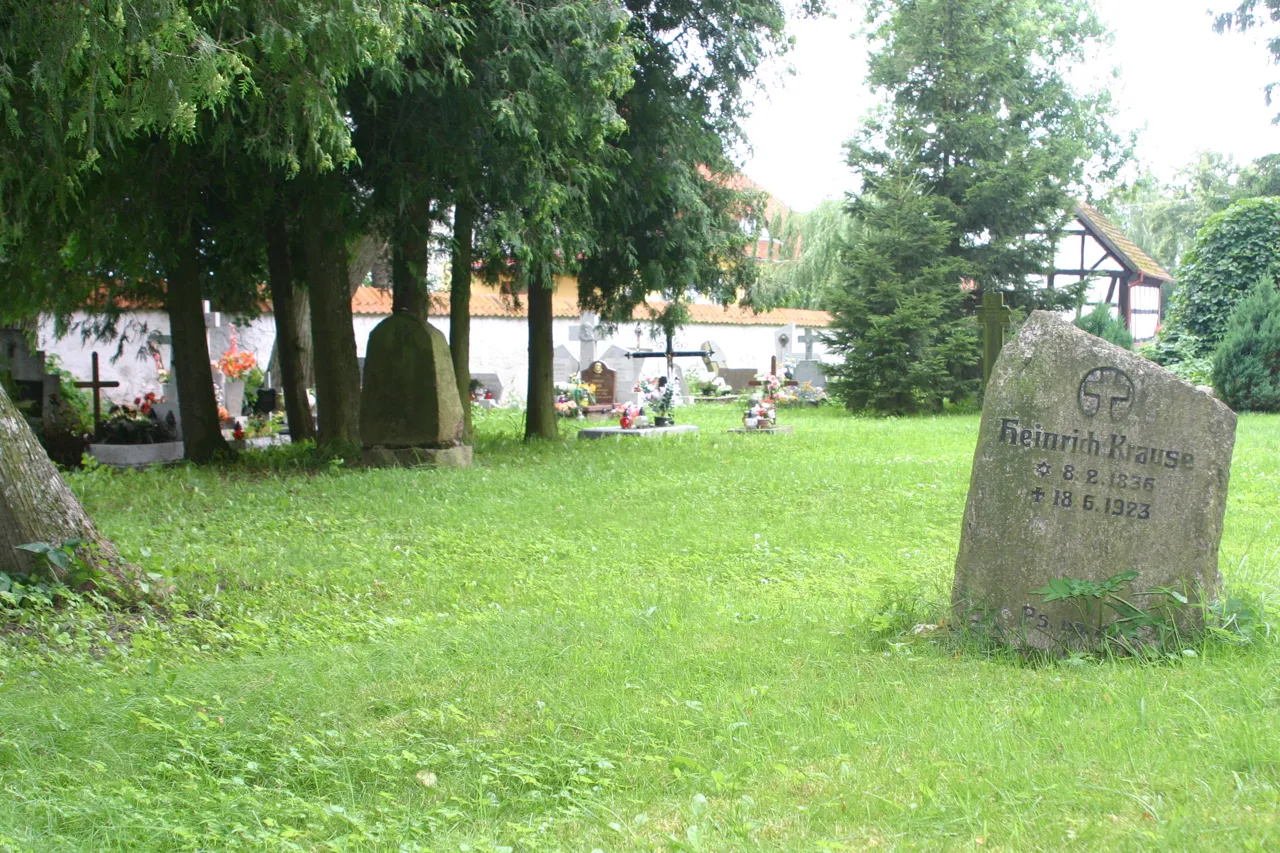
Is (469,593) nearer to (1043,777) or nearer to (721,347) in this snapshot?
(1043,777)

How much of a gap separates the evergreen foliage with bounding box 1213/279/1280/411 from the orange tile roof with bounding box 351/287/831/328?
826 cm

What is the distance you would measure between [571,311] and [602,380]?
773 cm

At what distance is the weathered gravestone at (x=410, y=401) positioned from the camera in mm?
13188

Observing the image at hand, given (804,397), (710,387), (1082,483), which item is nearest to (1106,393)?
(1082,483)

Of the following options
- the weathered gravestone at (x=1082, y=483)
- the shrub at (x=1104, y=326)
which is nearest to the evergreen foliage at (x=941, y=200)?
the shrub at (x=1104, y=326)

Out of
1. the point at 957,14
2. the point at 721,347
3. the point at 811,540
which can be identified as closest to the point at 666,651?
the point at 811,540

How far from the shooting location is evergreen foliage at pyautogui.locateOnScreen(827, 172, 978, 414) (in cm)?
2472

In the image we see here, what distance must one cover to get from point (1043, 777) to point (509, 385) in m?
29.2

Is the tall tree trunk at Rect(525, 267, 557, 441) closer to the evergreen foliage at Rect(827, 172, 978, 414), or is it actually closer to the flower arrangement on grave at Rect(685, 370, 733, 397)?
the evergreen foliage at Rect(827, 172, 978, 414)

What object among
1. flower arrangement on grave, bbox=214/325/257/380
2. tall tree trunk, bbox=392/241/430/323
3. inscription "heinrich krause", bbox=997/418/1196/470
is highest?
tall tree trunk, bbox=392/241/430/323

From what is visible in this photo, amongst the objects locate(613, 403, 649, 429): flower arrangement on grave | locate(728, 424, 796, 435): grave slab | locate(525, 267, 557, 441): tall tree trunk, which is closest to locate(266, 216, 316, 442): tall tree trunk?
locate(525, 267, 557, 441): tall tree trunk

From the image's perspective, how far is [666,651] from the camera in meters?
5.37

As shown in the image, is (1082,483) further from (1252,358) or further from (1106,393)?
(1252,358)

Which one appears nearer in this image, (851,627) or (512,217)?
(851,627)
